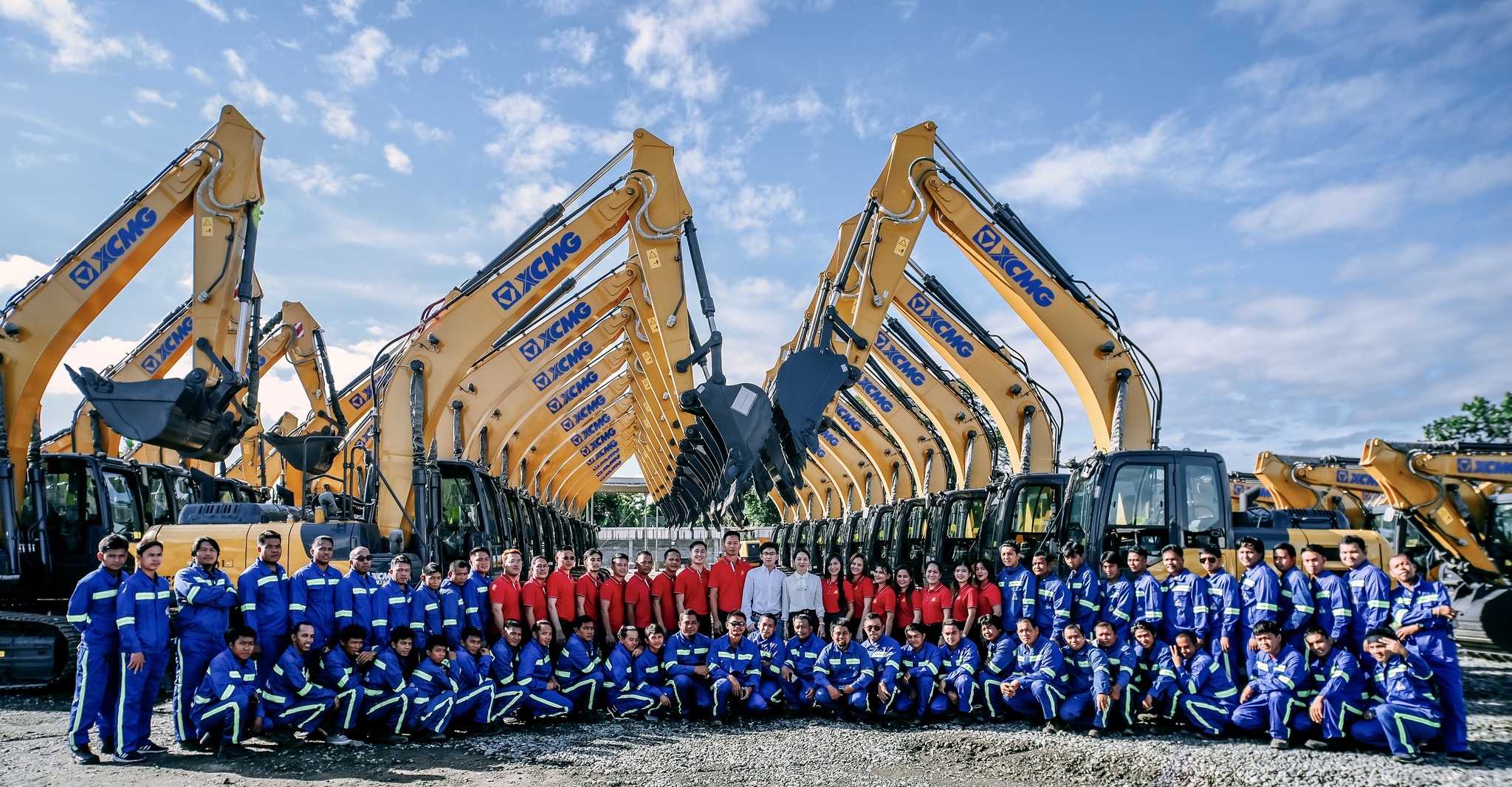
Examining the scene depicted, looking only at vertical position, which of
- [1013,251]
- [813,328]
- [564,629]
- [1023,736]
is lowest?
[1023,736]

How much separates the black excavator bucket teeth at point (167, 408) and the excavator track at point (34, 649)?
1766mm

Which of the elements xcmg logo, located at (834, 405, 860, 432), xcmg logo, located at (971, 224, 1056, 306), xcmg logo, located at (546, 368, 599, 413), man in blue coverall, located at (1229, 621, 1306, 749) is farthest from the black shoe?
xcmg logo, located at (834, 405, 860, 432)

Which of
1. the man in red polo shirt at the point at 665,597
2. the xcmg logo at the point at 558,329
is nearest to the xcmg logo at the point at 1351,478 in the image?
the xcmg logo at the point at 558,329

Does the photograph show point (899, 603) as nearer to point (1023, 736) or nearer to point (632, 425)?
point (1023, 736)

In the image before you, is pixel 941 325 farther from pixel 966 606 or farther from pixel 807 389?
pixel 966 606

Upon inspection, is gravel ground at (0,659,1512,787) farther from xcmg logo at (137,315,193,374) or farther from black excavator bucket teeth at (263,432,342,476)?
xcmg logo at (137,315,193,374)

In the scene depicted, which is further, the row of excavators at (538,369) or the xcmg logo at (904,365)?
the xcmg logo at (904,365)

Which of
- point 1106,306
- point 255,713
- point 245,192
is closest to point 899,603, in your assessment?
point 1106,306

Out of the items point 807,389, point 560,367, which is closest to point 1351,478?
point 807,389

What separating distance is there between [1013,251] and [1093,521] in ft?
12.6

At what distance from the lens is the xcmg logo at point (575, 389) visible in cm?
2216

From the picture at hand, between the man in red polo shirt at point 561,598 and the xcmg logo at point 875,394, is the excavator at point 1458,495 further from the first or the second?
the man in red polo shirt at point 561,598

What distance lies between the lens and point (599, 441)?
1288 inches

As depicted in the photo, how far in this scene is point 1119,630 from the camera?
7.50 metres
